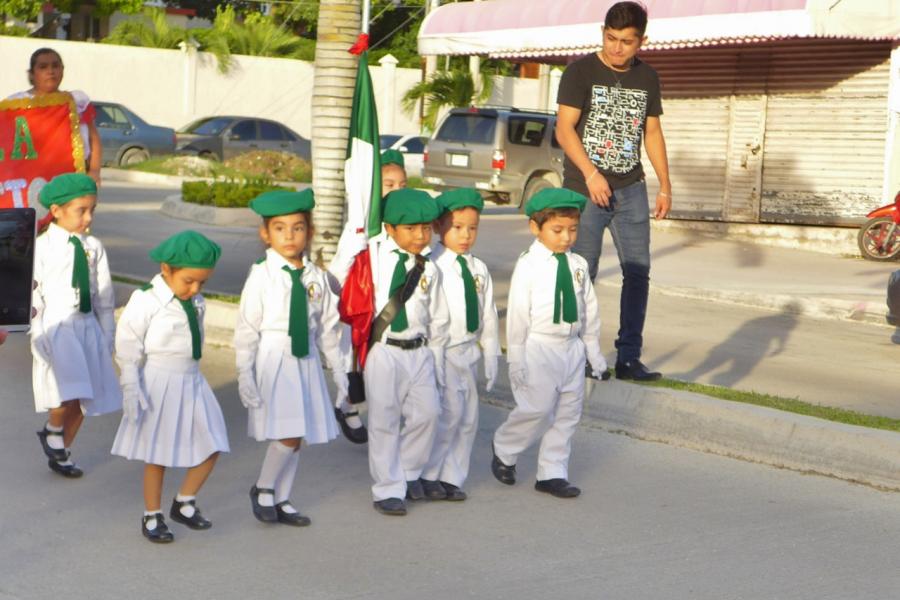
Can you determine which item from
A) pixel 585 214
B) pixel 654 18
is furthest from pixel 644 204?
pixel 654 18

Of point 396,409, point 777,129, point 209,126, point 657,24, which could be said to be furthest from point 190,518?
point 209,126

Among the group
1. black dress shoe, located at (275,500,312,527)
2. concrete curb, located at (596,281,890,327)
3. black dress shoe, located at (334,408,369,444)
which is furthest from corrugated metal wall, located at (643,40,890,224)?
Result: black dress shoe, located at (275,500,312,527)

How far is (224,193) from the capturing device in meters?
18.8

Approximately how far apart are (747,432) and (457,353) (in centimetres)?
178

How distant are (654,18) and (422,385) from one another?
11.4 metres

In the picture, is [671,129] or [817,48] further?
[671,129]

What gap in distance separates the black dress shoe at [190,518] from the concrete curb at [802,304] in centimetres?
758

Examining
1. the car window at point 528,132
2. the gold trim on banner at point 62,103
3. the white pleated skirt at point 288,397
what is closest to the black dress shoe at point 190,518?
the white pleated skirt at point 288,397

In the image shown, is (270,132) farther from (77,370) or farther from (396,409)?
(396,409)

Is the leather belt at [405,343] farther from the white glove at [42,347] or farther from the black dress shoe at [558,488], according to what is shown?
the white glove at [42,347]

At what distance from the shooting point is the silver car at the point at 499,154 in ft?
74.0

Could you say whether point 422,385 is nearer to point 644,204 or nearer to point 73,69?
point 644,204

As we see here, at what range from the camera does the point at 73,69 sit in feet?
126

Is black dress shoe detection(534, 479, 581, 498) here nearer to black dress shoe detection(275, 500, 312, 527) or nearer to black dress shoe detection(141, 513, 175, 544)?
black dress shoe detection(275, 500, 312, 527)
